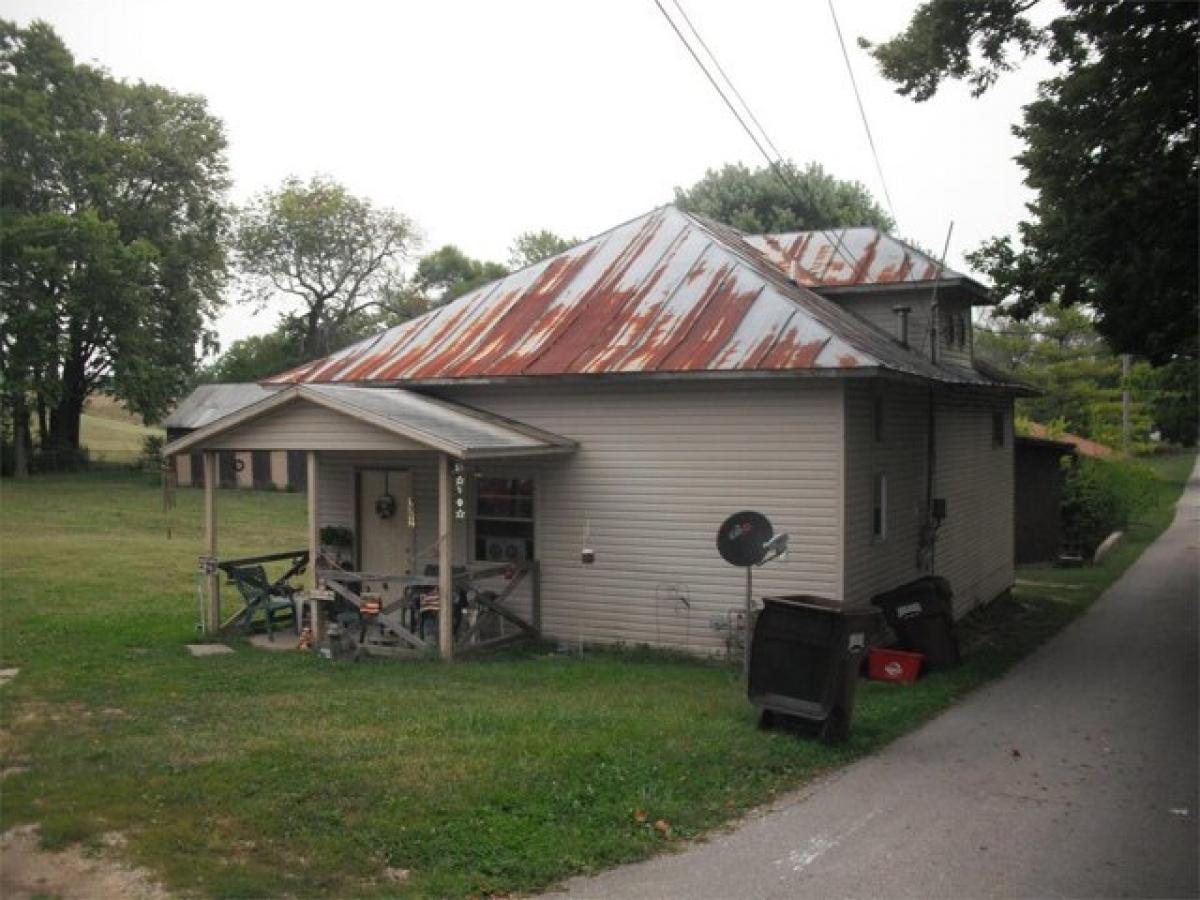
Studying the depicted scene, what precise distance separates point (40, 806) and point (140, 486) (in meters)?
40.5

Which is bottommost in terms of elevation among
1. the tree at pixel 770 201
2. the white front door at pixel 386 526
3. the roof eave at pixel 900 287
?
the white front door at pixel 386 526

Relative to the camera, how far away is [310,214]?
5888cm

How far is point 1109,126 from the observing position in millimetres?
11977

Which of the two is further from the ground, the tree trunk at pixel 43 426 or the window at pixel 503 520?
the tree trunk at pixel 43 426

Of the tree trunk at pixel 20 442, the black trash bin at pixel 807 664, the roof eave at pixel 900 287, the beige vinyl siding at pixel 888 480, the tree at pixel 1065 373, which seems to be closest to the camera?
the black trash bin at pixel 807 664

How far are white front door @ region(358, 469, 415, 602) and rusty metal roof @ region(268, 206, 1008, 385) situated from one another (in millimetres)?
1510

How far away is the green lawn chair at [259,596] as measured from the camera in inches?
544

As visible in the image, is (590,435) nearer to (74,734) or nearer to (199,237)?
(74,734)

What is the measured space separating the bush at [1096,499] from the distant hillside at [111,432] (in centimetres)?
4108

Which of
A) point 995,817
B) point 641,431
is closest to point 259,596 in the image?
point 641,431

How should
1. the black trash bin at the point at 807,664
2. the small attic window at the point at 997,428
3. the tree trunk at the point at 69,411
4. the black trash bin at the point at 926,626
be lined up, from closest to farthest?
the black trash bin at the point at 807,664 → the black trash bin at the point at 926,626 → the small attic window at the point at 997,428 → the tree trunk at the point at 69,411

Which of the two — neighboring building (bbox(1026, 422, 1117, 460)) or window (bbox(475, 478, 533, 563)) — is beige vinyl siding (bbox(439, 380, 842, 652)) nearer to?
window (bbox(475, 478, 533, 563))

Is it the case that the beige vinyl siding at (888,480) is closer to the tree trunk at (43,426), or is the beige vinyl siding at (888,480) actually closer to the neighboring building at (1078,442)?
the neighboring building at (1078,442)

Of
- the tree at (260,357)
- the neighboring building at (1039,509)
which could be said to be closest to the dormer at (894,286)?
the neighboring building at (1039,509)
